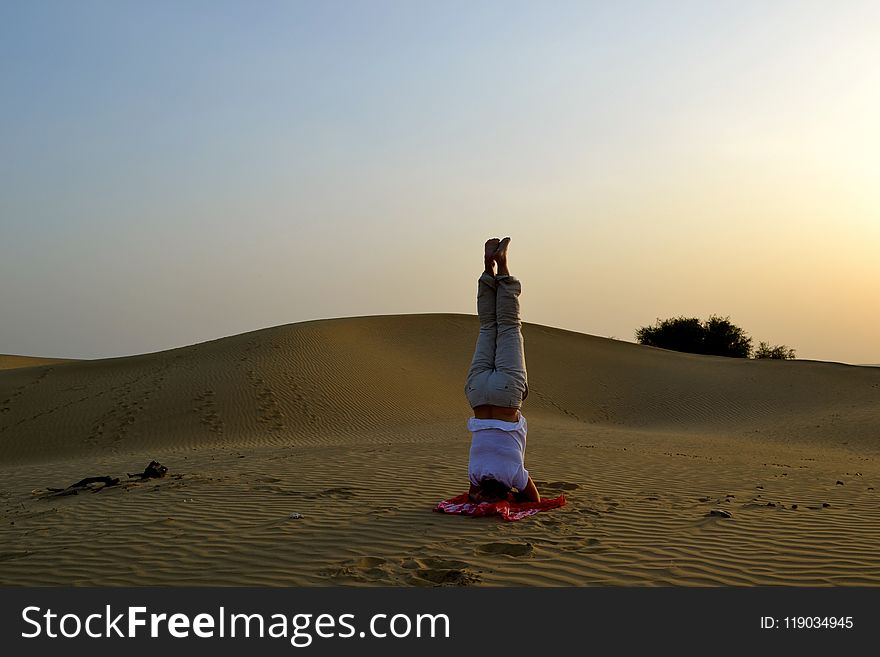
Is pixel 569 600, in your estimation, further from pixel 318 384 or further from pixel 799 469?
pixel 318 384

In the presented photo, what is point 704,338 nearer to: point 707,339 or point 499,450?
point 707,339

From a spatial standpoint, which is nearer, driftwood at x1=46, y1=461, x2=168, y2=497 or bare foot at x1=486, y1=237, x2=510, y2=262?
bare foot at x1=486, y1=237, x2=510, y2=262

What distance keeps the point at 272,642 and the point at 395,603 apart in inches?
35.7

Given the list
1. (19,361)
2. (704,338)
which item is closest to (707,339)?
(704,338)

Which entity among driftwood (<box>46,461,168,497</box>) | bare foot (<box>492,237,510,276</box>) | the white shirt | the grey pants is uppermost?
bare foot (<box>492,237,510,276</box>)

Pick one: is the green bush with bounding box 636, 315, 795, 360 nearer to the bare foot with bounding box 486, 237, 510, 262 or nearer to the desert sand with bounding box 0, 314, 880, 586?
the desert sand with bounding box 0, 314, 880, 586

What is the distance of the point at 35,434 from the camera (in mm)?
22266

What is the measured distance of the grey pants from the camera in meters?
8.29

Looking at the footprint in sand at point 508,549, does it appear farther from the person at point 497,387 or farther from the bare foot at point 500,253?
the bare foot at point 500,253

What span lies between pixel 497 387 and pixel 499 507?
1248mm

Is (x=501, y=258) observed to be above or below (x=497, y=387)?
above

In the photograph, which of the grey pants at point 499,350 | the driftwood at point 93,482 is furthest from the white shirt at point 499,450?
the driftwood at point 93,482

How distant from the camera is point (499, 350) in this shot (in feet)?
27.5

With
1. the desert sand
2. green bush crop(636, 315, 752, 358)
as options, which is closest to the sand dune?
the desert sand
